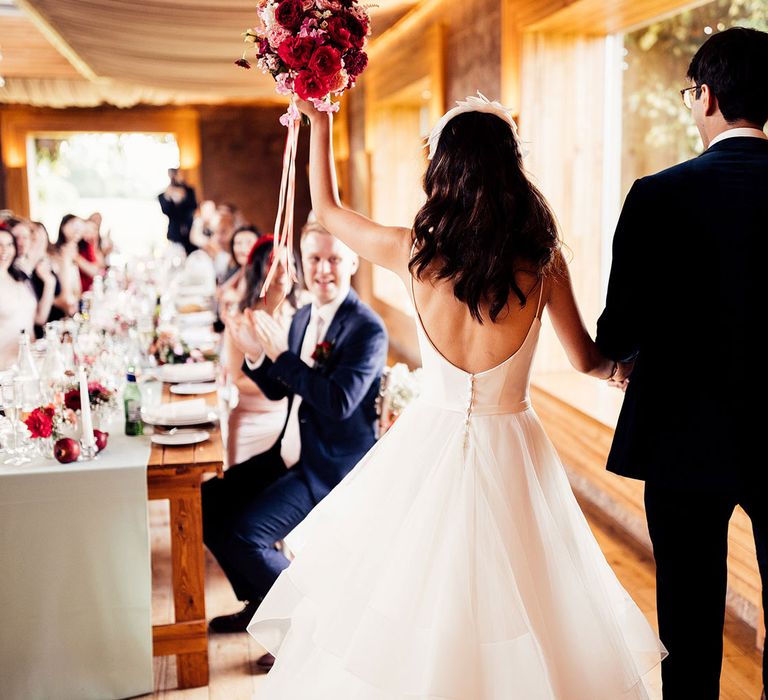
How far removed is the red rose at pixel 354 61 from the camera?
6.24 ft

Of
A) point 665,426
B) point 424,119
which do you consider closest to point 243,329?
point 665,426

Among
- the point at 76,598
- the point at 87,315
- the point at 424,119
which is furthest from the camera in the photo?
the point at 424,119

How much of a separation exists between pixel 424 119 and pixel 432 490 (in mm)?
7976

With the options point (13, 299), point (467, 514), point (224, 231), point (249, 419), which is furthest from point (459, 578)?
point (224, 231)

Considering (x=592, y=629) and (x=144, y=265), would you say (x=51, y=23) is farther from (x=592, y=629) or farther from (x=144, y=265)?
(x=592, y=629)

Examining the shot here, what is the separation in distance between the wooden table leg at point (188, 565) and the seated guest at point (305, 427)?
309 millimetres

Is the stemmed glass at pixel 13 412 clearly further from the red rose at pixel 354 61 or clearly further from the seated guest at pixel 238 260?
the seated guest at pixel 238 260

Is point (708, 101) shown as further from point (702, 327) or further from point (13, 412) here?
point (13, 412)

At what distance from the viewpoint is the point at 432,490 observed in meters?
1.81

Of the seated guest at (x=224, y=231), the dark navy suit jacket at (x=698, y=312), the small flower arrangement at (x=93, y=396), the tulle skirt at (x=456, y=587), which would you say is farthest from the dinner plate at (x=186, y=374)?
the seated guest at (x=224, y=231)

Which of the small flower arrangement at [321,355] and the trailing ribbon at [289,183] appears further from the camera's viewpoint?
the small flower arrangement at [321,355]

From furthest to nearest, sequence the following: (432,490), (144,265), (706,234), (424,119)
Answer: (424,119), (144,265), (432,490), (706,234)

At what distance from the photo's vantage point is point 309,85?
1850mm

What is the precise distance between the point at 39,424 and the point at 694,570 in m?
1.66
